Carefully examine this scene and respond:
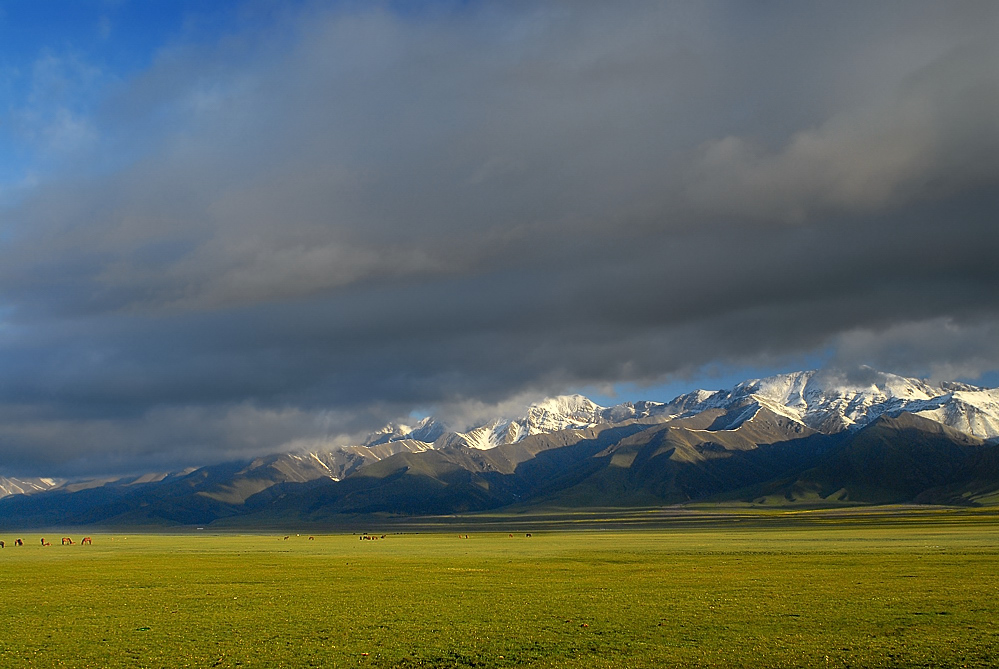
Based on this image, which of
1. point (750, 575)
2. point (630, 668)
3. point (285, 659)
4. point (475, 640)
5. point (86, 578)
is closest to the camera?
point (630, 668)

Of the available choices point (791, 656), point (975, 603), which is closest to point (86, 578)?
point (791, 656)

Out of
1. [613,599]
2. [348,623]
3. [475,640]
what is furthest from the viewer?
[613,599]

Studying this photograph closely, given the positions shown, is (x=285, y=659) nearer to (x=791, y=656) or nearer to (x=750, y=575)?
(x=791, y=656)

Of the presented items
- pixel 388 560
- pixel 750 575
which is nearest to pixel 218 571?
pixel 388 560

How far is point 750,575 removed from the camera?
59469mm

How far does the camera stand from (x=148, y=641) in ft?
111

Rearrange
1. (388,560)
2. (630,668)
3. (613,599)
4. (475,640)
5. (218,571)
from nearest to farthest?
1. (630,668)
2. (475,640)
3. (613,599)
4. (218,571)
5. (388,560)

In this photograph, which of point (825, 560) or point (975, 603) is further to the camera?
point (825, 560)

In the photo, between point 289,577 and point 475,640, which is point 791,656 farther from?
point 289,577

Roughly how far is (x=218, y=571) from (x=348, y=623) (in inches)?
1604

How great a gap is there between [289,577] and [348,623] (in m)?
30.1

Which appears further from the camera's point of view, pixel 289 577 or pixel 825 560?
pixel 825 560

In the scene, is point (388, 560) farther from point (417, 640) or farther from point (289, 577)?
point (417, 640)

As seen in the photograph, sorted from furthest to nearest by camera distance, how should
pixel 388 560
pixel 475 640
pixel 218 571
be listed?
pixel 388 560
pixel 218 571
pixel 475 640
